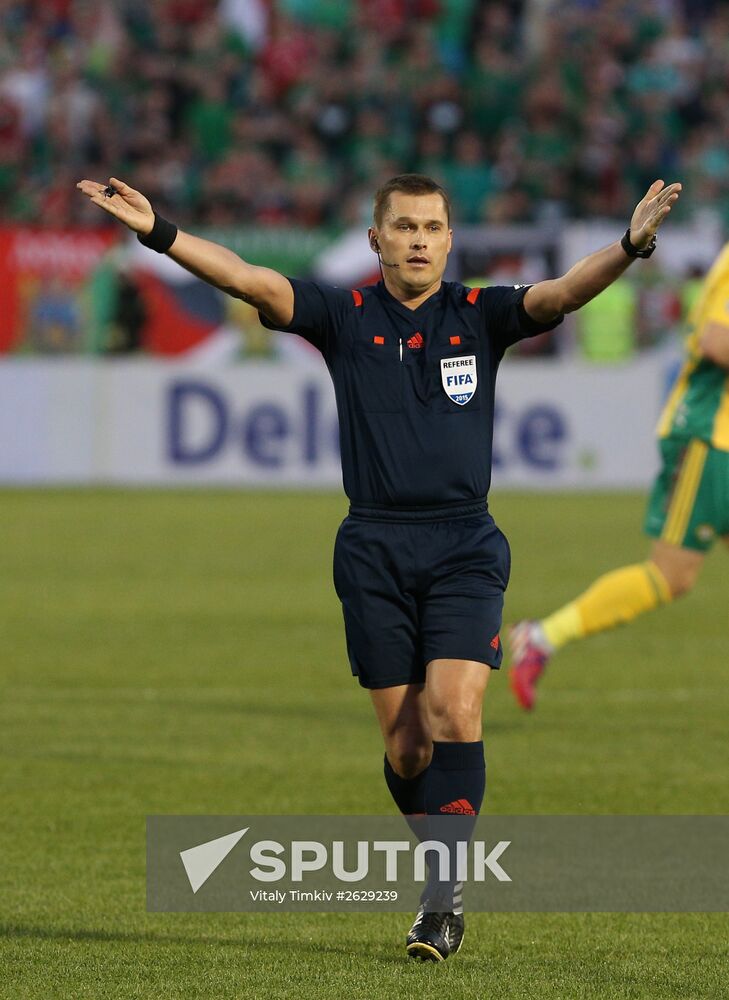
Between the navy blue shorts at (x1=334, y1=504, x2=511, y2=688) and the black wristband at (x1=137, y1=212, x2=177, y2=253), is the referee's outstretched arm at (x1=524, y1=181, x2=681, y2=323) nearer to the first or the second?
the navy blue shorts at (x1=334, y1=504, x2=511, y2=688)

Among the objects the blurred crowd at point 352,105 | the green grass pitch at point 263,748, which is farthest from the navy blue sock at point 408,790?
the blurred crowd at point 352,105

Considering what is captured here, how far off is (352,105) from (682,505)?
2007 cm

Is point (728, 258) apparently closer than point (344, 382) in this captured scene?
No

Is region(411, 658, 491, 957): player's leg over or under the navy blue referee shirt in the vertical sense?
under

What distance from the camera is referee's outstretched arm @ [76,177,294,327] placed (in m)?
5.48

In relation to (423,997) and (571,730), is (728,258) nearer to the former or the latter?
(571,730)

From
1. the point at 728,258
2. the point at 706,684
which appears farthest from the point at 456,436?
the point at 706,684

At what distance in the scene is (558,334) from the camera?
26375 mm

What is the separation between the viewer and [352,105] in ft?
93.3

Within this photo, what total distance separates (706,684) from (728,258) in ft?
8.38

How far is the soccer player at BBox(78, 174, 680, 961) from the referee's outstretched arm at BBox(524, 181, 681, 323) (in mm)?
14

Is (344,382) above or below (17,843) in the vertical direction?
above

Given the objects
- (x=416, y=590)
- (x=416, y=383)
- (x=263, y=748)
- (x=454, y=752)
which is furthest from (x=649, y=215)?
(x=263, y=748)

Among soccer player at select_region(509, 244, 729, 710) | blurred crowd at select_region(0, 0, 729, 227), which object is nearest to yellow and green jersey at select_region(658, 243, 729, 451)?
Answer: soccer player at select_region(509, 244, 729, 710)
